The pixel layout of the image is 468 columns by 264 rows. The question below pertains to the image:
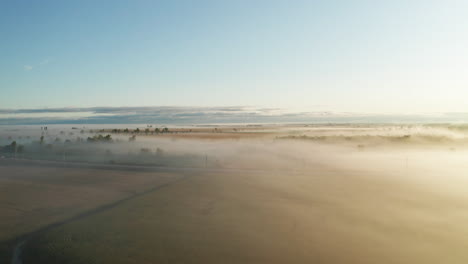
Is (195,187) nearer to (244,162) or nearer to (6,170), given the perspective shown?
(244,162)

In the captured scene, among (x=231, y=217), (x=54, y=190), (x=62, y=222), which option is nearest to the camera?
(x=62, y=222)

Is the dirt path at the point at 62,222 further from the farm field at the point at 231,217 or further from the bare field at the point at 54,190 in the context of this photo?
the bare field at the point at 54,190

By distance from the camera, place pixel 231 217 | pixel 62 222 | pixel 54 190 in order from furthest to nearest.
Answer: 1. pixel 54 190
2. pixel 231 217
3. pixel 62 222

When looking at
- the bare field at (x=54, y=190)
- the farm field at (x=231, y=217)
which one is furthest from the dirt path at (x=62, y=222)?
the bare field at (x=54, y=190)

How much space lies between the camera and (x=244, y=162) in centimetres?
3033

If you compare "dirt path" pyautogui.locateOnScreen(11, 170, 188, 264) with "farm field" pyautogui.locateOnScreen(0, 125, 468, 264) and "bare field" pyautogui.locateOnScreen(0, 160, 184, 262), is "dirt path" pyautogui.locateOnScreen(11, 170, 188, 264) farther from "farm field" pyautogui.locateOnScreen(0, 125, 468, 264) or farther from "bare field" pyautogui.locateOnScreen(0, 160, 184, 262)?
"bare field" pyautogui.locateOnScreen(0, 160, 184, 262)

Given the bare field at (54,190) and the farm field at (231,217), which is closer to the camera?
the farm field at (231,217)

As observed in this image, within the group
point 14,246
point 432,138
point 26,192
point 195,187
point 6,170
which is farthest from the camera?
point 432,138

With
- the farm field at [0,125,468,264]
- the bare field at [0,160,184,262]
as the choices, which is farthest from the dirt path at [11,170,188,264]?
the bare field at [0,160,184,262]

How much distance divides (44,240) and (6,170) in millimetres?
17539

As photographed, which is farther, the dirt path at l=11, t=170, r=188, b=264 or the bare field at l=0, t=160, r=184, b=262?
the bare field at l=0, t=160, r=184, b=262

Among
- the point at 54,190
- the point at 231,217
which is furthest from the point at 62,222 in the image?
the point at 231,217

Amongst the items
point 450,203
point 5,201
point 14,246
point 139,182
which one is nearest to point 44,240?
point 14,246

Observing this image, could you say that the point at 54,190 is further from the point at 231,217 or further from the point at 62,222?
the point at 231,217
